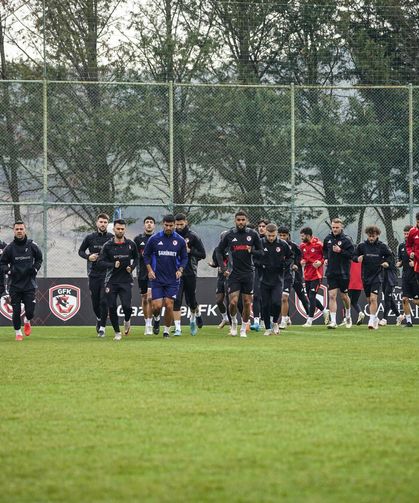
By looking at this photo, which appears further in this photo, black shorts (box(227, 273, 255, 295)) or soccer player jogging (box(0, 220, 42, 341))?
black shorts (box(227, 273, 255, 295))

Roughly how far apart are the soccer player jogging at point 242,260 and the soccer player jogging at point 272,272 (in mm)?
551

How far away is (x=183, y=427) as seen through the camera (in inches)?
355

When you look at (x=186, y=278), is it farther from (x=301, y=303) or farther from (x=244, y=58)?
(x=244, y=58)

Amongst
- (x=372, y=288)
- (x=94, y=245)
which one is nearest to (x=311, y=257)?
(x=372, y=288)

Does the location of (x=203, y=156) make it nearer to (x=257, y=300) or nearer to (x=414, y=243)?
(x=257, y=300)

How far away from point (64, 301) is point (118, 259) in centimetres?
683

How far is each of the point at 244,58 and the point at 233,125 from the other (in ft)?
12.6

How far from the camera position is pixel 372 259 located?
26.6m

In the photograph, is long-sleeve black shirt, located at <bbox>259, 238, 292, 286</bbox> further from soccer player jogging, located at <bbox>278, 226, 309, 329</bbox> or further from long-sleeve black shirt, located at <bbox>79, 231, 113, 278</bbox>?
long-sleeve black shirt, located at <bbox>79, 231, 113, 278</bbox>

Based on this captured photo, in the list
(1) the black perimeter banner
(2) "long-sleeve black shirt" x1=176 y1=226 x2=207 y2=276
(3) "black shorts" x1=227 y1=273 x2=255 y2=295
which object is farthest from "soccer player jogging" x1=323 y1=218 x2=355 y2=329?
(3) "black shorts" x1=227 y1=273 x2=255 y2=295

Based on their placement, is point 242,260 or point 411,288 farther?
point 411,288

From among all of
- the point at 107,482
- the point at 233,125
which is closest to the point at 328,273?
the point at 233,125

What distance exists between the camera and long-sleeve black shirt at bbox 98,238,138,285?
22.5 metres

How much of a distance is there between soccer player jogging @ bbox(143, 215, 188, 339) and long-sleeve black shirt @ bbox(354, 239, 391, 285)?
224 inches
